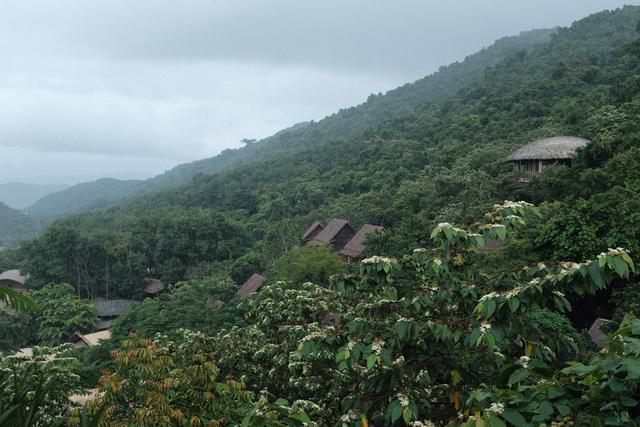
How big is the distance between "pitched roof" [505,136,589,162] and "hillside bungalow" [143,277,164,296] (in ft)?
104

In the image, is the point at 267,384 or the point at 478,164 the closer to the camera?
the point at 267,384

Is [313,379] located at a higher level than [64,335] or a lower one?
higher

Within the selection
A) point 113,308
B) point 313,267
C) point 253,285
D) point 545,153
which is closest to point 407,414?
point 313,267

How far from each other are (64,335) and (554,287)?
35119 mm

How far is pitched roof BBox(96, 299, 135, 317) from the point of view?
123 ft

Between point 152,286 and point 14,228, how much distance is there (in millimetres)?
101969

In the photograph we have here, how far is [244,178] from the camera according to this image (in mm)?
78250

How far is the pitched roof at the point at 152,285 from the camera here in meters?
43.2

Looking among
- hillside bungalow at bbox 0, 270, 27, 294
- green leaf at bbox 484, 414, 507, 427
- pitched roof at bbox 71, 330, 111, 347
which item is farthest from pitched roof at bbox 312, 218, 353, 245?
green leaf at bbox 484, 414, 507, 427

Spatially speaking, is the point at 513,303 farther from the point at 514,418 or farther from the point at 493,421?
the point at 493,421

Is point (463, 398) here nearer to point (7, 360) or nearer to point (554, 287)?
point (554, 287)

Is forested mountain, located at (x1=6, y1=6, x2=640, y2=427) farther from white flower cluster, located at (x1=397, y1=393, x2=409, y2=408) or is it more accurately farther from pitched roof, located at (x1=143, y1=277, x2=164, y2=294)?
pitched roof, located at (x1=143, y1=277, x2=164, y2=294)

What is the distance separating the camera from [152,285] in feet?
146

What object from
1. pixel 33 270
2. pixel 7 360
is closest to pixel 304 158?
pixel 33 270
